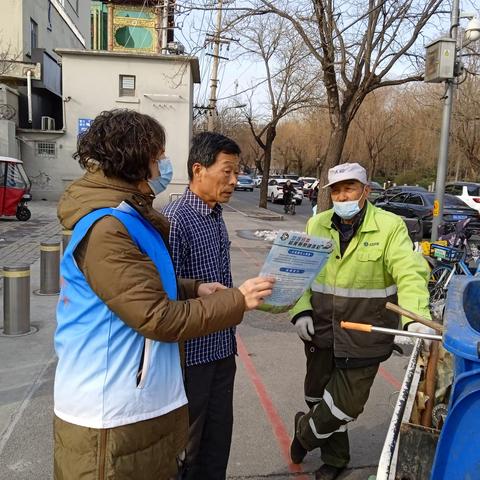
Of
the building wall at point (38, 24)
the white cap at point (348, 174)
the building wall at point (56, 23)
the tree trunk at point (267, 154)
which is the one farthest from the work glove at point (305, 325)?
the building wall at point (56, 23)

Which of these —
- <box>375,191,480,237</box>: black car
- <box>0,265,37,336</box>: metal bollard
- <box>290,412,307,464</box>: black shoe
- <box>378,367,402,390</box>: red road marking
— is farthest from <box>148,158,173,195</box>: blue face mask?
<box>375,191,480,237</box>: black car

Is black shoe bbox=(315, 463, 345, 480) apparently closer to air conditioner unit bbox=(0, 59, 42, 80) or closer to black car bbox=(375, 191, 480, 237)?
black car bbox=(375, 191, 480, 237)

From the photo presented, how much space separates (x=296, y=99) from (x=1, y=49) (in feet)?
44.7

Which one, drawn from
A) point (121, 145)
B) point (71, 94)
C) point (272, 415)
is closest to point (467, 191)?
point (71, 94)

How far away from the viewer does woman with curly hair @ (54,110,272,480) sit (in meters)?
1.58

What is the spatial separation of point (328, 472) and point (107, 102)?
22193mm

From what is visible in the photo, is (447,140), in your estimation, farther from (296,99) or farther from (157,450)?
(296,99)

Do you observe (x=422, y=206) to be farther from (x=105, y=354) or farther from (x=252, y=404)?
(x=105, y=354)

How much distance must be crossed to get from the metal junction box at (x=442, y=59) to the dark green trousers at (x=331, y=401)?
21.0 ft

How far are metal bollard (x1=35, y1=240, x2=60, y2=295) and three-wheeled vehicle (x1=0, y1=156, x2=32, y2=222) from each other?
27.2 ft

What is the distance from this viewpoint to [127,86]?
23.2 m

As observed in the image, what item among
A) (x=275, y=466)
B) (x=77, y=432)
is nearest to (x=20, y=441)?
(x=275, y=466)

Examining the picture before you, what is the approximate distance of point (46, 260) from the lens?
23.4 feet

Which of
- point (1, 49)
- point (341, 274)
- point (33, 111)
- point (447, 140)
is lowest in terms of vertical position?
point (341, 274)
